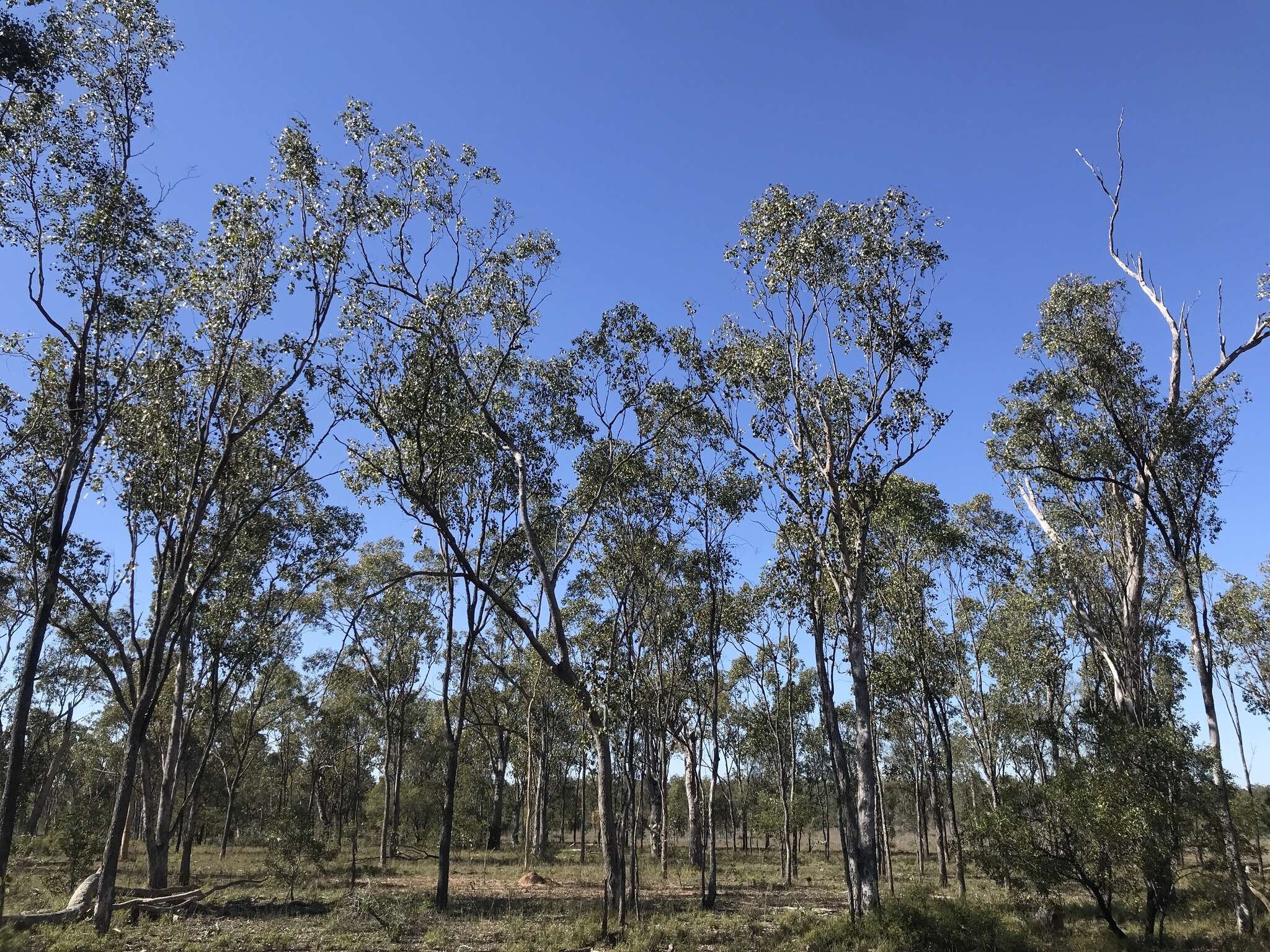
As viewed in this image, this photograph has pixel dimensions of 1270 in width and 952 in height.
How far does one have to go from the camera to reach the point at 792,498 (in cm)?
1861

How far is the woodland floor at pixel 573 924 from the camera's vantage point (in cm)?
1364

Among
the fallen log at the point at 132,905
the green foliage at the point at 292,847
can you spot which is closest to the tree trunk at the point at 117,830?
the fallen log at the point at 132,905

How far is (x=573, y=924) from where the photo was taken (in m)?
16.2

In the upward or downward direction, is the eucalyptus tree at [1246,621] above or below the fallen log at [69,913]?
above

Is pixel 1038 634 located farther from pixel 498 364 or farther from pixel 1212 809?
pixel 498 364

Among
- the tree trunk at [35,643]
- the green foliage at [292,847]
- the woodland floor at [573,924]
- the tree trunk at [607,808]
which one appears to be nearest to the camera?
the tree trunk at [35,643]

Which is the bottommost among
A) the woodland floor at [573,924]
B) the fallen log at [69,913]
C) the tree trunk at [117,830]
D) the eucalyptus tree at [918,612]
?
the woodland floor at [573,924]

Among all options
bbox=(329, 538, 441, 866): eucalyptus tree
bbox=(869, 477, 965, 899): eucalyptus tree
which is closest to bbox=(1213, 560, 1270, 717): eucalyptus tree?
bbox=(869, 477, 965, 899): eucalyptus tree

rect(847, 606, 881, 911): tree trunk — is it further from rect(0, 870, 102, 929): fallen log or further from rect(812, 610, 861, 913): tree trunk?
rect(0, 870, 102, 929): fallen log

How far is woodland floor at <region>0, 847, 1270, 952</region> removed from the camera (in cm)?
1364

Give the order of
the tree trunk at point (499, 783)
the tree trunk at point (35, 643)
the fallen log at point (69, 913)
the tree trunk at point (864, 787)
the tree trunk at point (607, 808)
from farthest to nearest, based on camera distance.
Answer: the tree trunk at point (499, 783) → the tree trunk at point (864, 787) → the tree trunk at point (607, 808) → the fallen log at point (69, 913) → the tree trunk at point (35, 643)

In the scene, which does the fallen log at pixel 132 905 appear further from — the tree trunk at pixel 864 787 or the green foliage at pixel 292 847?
the tree trunk at pixel 864 787

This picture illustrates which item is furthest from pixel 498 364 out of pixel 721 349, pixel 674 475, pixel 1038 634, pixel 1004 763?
pixel 1004 763

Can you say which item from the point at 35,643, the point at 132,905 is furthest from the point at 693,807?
the point at 35,643
